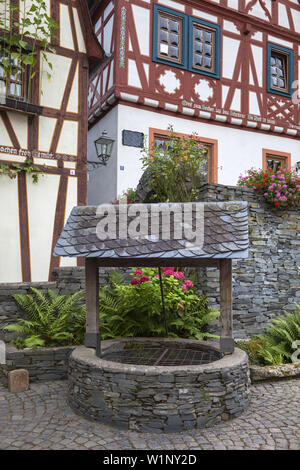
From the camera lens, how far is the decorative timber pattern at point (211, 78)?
9.57m

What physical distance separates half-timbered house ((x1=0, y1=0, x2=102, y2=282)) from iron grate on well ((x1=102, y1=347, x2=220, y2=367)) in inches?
125

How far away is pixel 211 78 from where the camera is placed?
1051cm

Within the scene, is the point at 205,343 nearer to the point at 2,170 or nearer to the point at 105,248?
the point at 105,248

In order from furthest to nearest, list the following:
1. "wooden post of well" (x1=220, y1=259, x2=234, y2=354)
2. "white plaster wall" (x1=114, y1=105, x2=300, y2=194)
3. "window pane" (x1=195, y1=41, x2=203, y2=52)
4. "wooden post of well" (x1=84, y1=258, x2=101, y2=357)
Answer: "window pane" (x1=195, y1=41, x2=203, y2=52), "white plaster wall" (x1=114, y1=105, x2=300, y2=194), "wooden post of well" (x1=84, y1=258, x2=101, y2=357), "wooden post of well" (x1=220, y1=259, x2=234, y2=354)

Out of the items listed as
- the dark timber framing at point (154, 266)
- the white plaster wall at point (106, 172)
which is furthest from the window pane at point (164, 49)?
the dark timber framing at point (154, 266)

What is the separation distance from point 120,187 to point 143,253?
5674 millimetres

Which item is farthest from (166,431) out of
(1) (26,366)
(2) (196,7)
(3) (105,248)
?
(2) (196,7)

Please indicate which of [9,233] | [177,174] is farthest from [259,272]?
[9,233]

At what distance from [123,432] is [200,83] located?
355 inches

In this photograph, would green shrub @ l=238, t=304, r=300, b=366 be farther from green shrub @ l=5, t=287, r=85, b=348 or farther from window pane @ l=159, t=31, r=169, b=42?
window pane @ l=159, t=31, r=169, b=42

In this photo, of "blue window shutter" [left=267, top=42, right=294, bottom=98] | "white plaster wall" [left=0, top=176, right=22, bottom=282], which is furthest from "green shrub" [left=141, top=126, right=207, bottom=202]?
"blue window shutter" [left=267, top=42, right=294, bottom=98]

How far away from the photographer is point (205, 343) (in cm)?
504

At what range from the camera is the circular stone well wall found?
378cm

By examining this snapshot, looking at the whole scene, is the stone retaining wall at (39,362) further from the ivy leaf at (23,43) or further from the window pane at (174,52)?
the window pane at (174,52)
